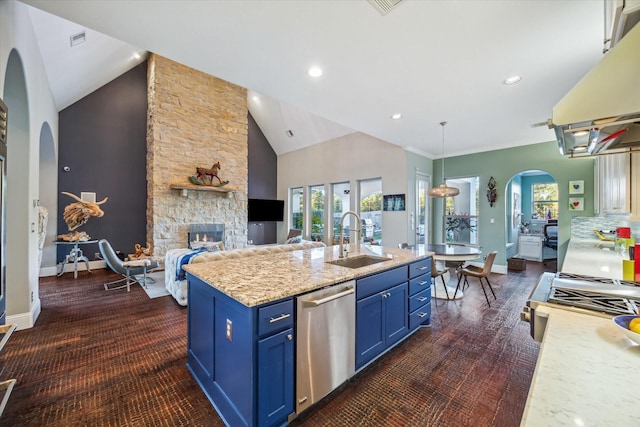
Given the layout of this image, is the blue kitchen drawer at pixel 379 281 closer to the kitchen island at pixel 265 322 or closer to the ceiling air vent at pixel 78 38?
the kitchen island at pixel 265 322

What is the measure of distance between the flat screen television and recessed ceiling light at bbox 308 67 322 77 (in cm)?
603

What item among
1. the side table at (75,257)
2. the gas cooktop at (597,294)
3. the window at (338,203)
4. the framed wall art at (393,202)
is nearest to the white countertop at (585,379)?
the gas cooktop at (597,294)

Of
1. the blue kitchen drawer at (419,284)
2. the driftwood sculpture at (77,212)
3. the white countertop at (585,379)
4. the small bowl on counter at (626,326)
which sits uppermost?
the driftwood sculpture at (77,212)

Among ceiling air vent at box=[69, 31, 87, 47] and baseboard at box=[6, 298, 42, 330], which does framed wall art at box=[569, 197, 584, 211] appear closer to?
baseboard at box=[6, 298, 42, 330]

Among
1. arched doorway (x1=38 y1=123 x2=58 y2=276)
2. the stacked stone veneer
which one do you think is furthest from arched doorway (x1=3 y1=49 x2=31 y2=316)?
arched doorway (x1=38 y1=123 x2=58 y2=276)

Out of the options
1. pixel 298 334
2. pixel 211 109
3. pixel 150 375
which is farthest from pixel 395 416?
pixel 211 109

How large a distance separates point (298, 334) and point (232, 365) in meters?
0.44

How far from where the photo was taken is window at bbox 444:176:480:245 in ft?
A: 21.3

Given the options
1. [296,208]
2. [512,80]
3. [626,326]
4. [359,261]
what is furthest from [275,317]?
[296,208]

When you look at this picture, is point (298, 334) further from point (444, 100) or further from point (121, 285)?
point (121, 285)

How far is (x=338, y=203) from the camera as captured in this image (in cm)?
774

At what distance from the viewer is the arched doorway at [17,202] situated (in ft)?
9.46

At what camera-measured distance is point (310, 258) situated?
274 cm

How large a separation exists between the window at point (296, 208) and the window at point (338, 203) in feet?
4.85
